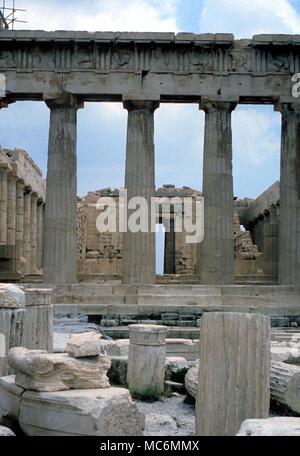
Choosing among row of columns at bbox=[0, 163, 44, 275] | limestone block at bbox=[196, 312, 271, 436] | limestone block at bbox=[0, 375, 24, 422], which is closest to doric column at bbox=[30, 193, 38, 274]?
row of columns at bbox=[0, 163, 44, 275]

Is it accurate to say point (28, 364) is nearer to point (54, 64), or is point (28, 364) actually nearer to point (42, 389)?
point (42, 389)

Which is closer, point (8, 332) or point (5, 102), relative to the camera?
point (8, 332)

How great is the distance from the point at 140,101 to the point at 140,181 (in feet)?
9.21

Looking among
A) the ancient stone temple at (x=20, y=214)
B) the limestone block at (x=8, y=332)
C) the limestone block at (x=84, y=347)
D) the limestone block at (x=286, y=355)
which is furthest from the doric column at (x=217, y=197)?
the limestone block at (x=84, y=347)

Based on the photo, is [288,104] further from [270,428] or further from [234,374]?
[270,428]

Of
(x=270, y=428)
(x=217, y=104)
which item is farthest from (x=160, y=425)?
(x=217, y=104)

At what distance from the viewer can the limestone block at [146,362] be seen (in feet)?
35.1

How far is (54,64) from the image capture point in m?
25.4

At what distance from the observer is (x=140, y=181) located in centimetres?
2488

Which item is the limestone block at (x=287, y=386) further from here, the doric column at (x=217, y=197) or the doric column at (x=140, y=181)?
the doric column at (x=140, y=181)

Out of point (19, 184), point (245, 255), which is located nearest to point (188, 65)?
point (19, 184)

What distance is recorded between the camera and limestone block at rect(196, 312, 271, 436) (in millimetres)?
7426
